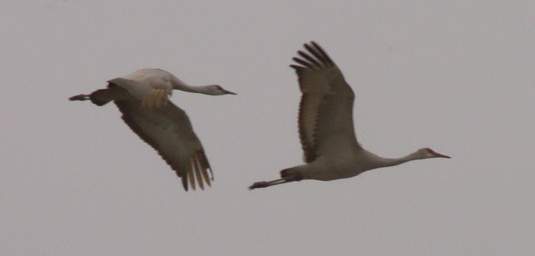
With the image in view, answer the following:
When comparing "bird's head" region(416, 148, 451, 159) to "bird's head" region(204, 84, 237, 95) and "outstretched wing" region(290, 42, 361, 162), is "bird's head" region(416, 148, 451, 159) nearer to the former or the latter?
"outstretched wing" region(290, 42, 361, 162)

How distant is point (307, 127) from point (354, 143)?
0.70m

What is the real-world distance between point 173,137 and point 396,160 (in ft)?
13.2

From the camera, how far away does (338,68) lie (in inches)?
923

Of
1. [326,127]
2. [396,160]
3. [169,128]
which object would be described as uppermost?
[169,128]

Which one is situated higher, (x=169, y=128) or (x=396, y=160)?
(x=169, y=128)

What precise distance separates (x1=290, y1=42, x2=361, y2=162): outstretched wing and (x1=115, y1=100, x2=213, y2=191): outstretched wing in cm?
296

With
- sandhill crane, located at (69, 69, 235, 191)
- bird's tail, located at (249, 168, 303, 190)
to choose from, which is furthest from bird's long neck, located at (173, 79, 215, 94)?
bird's tail, located at (249, 168, 303, 190)

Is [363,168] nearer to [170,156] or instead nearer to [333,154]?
[333,154]

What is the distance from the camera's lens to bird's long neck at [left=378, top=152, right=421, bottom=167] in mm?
24641

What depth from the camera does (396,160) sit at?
82.2 ft

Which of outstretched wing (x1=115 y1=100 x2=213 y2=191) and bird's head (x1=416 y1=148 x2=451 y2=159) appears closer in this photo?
bird's head (x1=416 y1=148 x2=451 y2=159)

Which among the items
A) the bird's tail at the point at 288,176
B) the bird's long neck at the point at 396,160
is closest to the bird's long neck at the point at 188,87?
the bird's tail at the point at 288,176

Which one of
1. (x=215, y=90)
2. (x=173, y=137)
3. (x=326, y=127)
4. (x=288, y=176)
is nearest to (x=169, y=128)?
(x=173, y=137)

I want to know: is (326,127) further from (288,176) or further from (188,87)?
(188,87)
